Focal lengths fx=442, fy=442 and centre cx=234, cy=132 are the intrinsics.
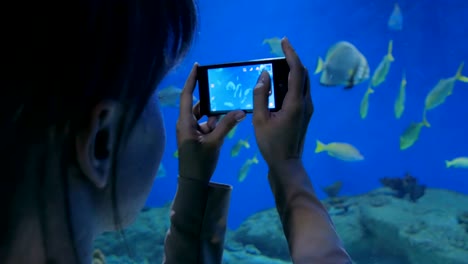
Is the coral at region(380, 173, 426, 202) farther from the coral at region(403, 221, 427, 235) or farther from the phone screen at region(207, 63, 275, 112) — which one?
the phone screen at region(207, 63, 275, 112)

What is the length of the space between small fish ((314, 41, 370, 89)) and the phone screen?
3.92 metres

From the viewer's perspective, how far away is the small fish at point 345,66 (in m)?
5.04

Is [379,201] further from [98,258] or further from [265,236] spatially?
[98,258]

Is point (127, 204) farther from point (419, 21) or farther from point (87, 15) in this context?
point (419, 21)

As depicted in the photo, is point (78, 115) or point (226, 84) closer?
point (78, 115)

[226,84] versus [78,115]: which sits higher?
[226,84]

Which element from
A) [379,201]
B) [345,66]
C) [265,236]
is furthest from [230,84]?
[379,201]

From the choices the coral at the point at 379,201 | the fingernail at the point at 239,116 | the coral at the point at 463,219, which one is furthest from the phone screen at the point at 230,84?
the coral at the point at 379,201

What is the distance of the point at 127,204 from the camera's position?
0.82 m

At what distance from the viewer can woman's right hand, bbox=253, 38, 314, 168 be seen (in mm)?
1056

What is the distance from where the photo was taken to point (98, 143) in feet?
2.25

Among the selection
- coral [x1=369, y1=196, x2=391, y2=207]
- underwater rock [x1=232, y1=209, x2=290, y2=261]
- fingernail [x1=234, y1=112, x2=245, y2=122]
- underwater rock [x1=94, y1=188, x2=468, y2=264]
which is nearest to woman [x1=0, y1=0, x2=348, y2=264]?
fingernail [x1=234, y1=112, x2=245, y2=122]

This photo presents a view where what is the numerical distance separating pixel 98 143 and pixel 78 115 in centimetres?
7

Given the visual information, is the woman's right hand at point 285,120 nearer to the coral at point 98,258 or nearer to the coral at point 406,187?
the coral at point 98,258
